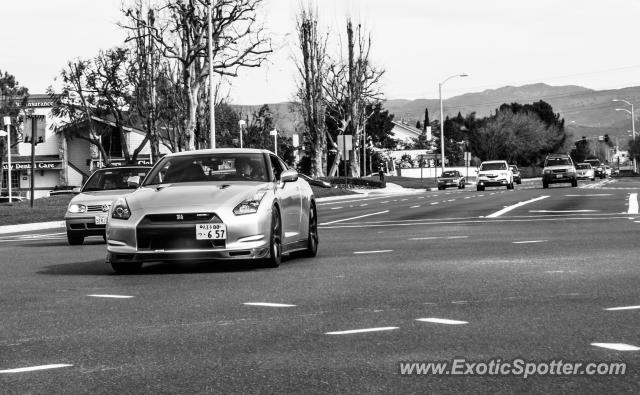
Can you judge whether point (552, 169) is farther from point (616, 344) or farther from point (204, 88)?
point (616, 344)

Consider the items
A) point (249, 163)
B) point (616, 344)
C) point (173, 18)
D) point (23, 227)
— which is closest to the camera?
point (616, 344)

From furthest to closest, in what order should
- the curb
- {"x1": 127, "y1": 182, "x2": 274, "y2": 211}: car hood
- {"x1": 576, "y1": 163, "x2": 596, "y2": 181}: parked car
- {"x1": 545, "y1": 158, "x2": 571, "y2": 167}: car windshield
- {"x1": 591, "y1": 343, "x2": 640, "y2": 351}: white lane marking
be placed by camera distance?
{"x1": 576, "y1": 163, "x2": 596, "y2": 181}: parked car < {"x1": 545, "y1": 158, "x2": 571, "y2": 167}: car windshield < the curb < {"x1": 127, "y1": 182, "x2": 274, "y2": 211}: car hood < {"x1": 591, "y1": 343, "x2": 640, "y2": 351}: white lane marking

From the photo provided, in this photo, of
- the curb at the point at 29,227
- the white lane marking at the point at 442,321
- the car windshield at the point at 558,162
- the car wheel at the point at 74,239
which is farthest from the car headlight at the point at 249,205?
the car windshield at the point at 558,162

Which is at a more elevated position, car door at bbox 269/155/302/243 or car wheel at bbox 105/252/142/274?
car door at bbox 269/155/302/243

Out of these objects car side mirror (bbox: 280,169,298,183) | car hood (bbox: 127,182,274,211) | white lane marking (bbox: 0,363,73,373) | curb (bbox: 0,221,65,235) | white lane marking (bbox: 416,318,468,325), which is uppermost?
car side mirror (bbox: 280,169,298,183)

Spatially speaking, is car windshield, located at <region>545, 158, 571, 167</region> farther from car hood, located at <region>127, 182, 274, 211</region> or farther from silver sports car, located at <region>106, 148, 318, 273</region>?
car hood, located at <region>127, 182, 274, 211</region>

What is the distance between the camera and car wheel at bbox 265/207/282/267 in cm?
1345

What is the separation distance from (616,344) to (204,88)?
1828 inches

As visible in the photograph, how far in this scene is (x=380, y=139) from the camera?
12769 cm

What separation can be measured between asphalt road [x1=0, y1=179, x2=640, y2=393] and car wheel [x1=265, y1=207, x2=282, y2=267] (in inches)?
10.1

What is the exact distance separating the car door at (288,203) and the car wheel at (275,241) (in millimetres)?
218

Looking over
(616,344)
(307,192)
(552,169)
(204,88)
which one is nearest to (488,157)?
(552,169)

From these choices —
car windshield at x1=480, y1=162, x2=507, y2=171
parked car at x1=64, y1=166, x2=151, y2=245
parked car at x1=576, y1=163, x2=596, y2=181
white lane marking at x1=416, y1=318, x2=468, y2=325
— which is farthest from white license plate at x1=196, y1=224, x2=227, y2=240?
parked car at x1=576, y1=163, x2=596, y2=181

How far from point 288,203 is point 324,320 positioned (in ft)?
19.3
